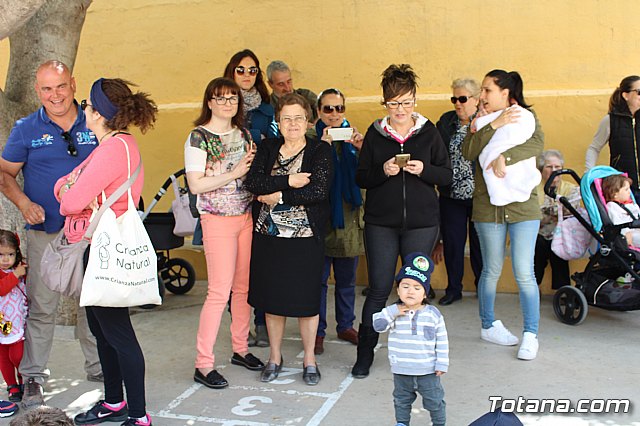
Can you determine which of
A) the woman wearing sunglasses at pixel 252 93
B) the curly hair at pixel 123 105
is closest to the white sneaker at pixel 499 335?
the woman wearing sunglasses at pixel 252 93

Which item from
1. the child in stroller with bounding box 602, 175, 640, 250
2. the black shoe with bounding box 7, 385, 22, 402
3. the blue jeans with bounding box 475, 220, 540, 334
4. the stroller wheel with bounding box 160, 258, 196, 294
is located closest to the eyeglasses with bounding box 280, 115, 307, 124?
the blue jeans with bounding box 475, 220, 540, 334

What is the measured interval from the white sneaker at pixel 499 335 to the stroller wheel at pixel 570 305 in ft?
2.26

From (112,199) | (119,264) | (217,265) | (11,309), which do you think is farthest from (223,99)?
→ (11,309)

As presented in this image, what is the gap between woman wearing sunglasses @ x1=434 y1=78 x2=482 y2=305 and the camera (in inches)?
258

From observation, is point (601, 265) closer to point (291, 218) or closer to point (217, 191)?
point (291, 218)

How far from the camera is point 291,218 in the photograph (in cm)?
499

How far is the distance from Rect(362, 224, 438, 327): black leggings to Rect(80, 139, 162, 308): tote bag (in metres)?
1.55

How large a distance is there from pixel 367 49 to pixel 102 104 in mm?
4057

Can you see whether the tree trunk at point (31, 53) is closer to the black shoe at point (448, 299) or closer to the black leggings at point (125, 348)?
the black leggings at point (125, 348)

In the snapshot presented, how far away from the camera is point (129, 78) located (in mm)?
8789

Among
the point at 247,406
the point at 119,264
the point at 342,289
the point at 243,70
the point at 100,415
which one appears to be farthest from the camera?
the point at 342,289

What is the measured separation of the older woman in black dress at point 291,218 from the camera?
16.2 feet

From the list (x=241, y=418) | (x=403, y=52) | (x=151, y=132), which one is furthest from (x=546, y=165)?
(x=151, y=132)

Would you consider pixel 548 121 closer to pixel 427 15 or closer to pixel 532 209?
pixel 427 15
